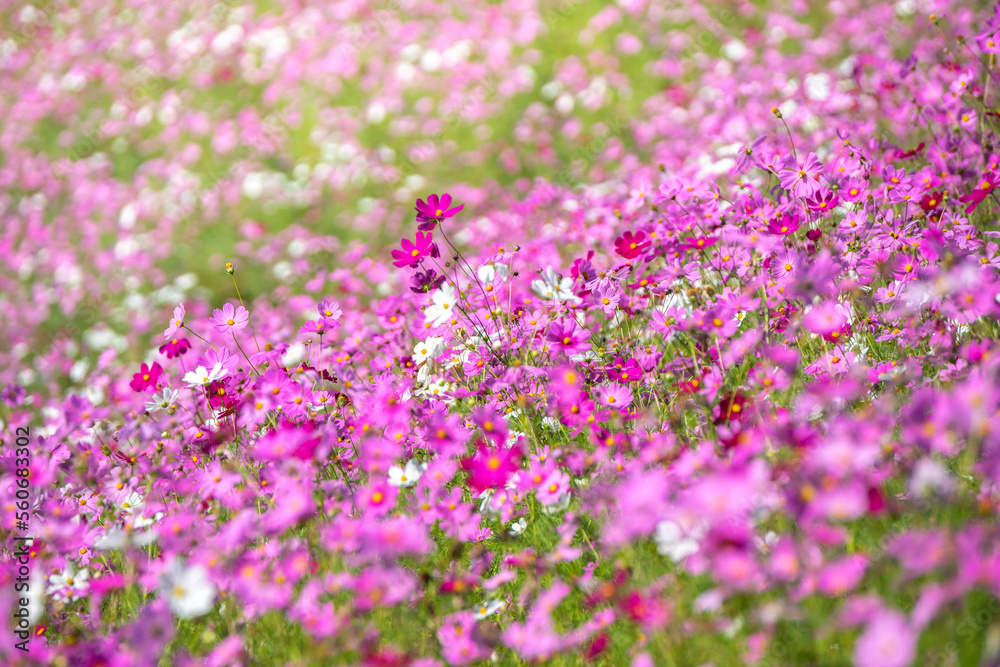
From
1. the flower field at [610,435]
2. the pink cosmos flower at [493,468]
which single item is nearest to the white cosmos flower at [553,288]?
the flower field at [610,435]

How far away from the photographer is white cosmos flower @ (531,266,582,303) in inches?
101

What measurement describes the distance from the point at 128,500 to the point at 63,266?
6359mm

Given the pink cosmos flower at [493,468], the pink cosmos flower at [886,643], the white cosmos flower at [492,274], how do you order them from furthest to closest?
the white cosmos flower at [492,274] → the pink cosmos flower at [493,468] → the pink cosmos flower at [886,643]

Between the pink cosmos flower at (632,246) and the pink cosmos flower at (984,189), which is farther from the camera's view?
the pink cosmos flower at (632,246)

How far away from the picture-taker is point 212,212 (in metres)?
7.86

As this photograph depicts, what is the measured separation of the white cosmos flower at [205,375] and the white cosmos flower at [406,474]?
0.84m

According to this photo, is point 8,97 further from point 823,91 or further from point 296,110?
point 823,91

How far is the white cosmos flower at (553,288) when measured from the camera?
8.43 feet

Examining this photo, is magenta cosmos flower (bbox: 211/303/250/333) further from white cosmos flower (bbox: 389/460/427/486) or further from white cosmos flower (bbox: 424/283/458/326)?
white cosmos flower (bbox: 389/460/427/486)

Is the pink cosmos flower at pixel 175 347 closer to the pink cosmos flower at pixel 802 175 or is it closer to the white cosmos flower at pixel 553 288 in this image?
the white cosmos flower at pixel 553 288

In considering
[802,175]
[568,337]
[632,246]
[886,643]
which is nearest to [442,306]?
[568,337]

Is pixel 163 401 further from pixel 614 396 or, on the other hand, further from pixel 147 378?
pixel 614 396

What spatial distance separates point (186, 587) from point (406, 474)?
66cm

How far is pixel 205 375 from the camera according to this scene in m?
2.58
